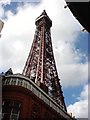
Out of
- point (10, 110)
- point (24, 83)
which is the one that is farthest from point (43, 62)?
point (10, 110)

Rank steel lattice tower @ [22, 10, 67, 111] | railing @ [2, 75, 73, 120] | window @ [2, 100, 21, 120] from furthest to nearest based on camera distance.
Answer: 1. steel lattice tower @ [22, 10, 67, 111]
2. railing @ [2, 75, 73, 120]
3. window @ [2, 100, 21, 120]

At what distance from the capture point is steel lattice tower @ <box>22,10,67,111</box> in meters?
36.0

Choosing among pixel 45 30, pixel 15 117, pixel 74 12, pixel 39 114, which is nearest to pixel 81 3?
pixel 74 12

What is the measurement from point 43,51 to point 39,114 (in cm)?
2230

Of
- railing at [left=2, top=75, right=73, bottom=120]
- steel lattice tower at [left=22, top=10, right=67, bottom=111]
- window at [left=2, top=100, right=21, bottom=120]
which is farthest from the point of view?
steel lattice tower at [left=22, top=10, right=67, bottom=111]

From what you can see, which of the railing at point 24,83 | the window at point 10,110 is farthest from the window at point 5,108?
the railing at point 24,83

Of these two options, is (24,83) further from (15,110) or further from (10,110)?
(10,110)

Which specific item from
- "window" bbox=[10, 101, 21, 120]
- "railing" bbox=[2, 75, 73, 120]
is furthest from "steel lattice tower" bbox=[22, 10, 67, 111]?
"window" bbox=[10, 101, 21, 120]

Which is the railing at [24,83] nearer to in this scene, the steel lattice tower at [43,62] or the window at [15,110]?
the window at [15,110]

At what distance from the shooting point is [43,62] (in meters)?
38.9

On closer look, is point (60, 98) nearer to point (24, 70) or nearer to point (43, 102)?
point (24, 70)

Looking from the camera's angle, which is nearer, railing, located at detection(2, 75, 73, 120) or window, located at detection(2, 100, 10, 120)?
window, located at detection(2, 100, 10, 120)

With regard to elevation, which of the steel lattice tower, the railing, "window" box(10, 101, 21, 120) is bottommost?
"window" box(10, 101, 21, 120)

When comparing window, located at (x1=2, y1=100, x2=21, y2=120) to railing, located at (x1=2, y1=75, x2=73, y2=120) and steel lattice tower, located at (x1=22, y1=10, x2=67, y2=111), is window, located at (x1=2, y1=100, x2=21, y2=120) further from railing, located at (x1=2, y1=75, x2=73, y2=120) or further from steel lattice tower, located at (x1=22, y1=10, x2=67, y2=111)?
steel lattice tower, located at (x1=22, y1=10, x2=67, y2=111)
